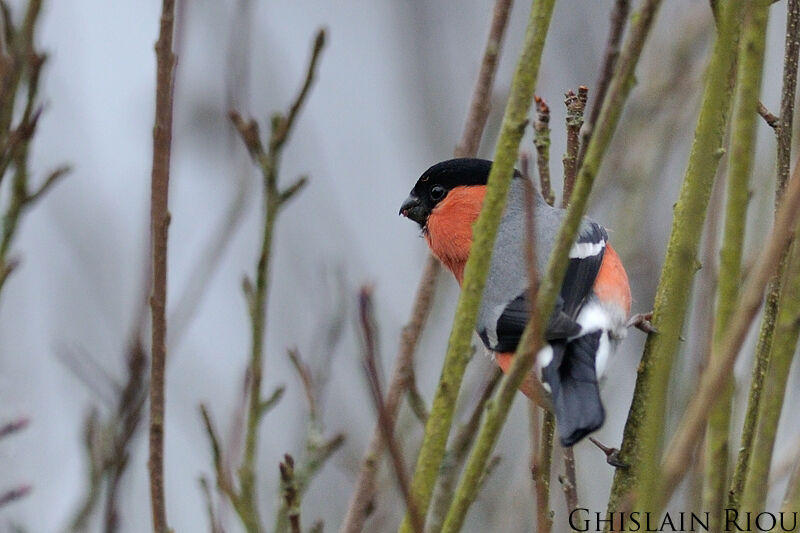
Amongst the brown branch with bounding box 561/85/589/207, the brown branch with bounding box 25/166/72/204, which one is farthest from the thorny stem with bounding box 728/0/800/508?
the brown branch with bounding box 25/166/72/204

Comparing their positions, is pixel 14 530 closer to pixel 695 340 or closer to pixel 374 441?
pixel 374 441

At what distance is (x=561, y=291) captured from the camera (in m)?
2.24

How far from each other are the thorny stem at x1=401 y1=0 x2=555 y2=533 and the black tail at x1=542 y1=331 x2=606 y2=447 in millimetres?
378

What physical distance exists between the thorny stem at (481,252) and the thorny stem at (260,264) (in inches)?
→ 18.0

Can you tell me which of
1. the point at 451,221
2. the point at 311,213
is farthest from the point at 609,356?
the point at 311,213

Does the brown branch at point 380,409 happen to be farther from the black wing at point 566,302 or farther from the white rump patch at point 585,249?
the white rump patch at point 585,249

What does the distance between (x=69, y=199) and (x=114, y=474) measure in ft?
7.21

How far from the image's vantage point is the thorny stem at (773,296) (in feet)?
4.80

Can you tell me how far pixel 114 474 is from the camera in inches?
68.6

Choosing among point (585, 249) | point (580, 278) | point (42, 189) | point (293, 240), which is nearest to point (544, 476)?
point (580, 278)

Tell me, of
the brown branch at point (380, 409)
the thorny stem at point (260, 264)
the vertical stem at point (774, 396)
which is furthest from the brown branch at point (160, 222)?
the vertical stem at point (774, 396)

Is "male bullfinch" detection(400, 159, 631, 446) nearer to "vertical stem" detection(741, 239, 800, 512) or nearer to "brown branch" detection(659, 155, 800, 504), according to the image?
"vertical stem" detection(741, 239, 800, 512)

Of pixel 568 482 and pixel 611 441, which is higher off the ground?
pixel 611 441

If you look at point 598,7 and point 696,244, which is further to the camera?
point 598,7
